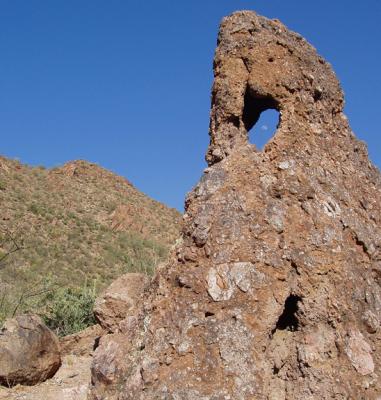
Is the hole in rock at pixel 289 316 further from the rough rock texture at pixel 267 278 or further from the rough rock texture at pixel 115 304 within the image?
the rough rock texture at pixel 115 304

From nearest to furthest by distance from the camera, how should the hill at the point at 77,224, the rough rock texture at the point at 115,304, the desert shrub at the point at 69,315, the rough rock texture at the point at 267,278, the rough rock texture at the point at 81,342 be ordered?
the rough rock texture at the point at 267,278 → the rough rock texture at the point at 115,304 → the rough rock texture at the point at 81,342 → the desert shrub at the point at 69,315 → the hill at the point at 77,224

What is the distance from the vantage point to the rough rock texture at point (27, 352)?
674cm

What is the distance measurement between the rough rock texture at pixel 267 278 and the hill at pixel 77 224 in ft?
42.8

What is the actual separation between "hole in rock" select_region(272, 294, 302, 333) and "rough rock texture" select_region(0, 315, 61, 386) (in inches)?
141

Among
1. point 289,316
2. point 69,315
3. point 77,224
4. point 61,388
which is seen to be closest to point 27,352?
point 61,388

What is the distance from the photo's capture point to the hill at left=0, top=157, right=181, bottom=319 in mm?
23719

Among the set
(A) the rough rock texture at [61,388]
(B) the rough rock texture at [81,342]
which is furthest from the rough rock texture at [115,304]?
(A) the rough rock texture at [61,388]

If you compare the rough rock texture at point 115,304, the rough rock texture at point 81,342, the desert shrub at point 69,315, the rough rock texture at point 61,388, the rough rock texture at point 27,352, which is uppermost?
the desert shrub at point 69,315

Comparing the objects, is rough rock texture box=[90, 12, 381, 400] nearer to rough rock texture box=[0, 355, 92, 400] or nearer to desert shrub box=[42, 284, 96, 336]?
rough rock texture box=[0, 355, 92, 400]

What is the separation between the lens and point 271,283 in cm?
482

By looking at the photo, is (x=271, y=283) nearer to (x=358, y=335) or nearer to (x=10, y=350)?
(x=358, y=335)

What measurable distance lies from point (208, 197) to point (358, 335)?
1.95m

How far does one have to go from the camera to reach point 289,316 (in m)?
5.06

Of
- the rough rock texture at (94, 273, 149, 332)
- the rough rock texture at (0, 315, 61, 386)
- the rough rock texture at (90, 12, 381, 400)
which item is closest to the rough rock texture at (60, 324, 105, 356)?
the rough rock texture at (94, 273, 149, 332)
